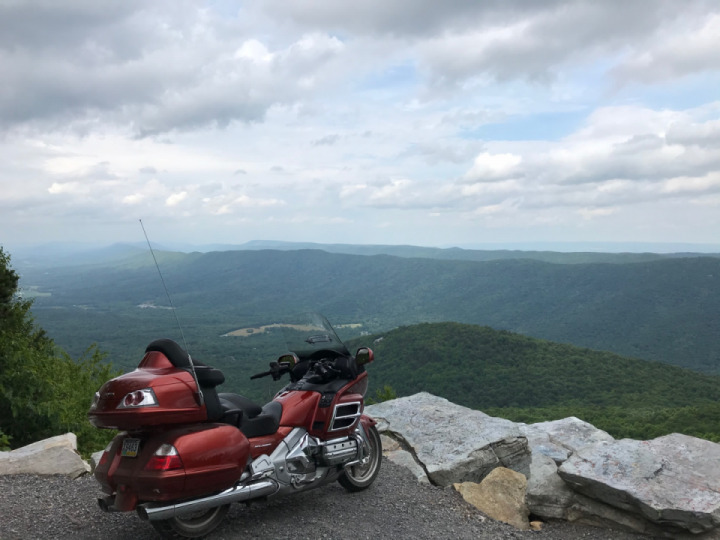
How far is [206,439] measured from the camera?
4992 millimetres

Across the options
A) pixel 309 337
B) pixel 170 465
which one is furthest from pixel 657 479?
pixel 170 465

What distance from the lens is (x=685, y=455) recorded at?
762cm

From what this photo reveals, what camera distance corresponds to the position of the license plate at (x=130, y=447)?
4.86 m

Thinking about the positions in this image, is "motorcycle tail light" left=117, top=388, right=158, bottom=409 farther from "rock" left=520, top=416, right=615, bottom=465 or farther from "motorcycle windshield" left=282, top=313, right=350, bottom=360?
"rock" left=520, top=416, right=615, bottom=465

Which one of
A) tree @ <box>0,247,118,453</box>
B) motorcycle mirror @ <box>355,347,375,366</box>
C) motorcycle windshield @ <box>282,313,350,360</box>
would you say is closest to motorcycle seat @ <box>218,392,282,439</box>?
motorcycle windshield @ <box>282,313,350,360</box>

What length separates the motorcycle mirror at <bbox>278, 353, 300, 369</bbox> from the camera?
22.1 feet

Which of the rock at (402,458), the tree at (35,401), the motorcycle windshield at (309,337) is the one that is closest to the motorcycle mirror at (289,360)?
the motorcycle windshield at (309,337)

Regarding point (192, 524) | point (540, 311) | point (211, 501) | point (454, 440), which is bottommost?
point (540, 311)

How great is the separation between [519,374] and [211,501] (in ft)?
209

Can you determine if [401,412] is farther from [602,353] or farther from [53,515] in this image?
[602,353]

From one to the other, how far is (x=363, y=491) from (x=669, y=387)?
203ft

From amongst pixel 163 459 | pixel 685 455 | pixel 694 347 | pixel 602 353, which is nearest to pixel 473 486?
pixel 685 455

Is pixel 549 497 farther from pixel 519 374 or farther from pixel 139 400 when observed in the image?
pixel 519 374

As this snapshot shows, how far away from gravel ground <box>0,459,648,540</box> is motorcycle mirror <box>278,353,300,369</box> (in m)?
1.49
